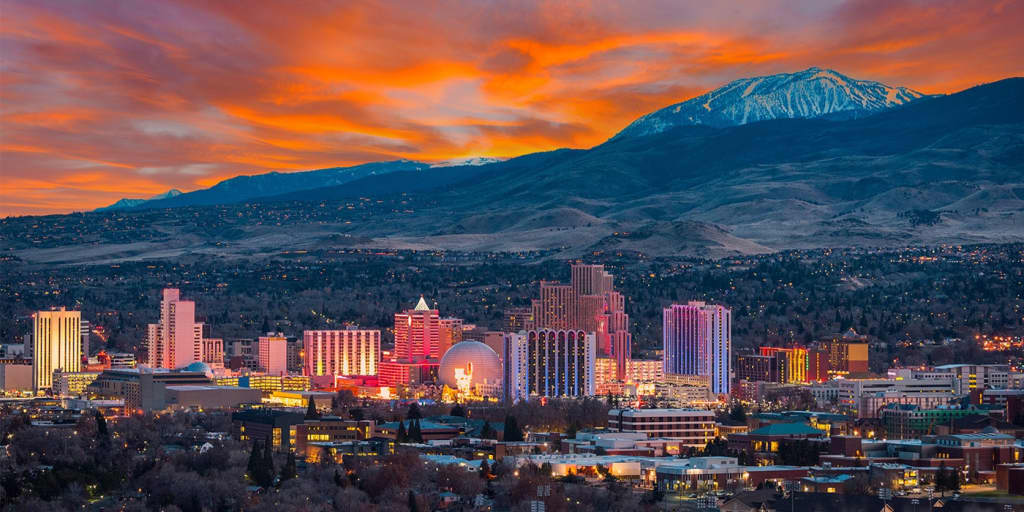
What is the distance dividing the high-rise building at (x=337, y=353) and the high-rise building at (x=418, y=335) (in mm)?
2093

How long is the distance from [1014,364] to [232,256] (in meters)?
105

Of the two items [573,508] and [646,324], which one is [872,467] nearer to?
[573,508]

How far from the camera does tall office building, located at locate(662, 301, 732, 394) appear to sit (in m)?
108

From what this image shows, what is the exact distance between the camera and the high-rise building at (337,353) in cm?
11638

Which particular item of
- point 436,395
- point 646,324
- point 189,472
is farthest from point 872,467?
point 646,324

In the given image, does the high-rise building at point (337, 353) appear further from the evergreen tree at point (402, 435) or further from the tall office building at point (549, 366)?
the evergreen tree at point (402, 435)

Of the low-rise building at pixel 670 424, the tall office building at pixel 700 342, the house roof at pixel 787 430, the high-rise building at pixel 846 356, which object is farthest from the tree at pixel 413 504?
the high-rise building at pixel 846 356

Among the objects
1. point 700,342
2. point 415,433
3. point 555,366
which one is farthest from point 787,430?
point 700,342

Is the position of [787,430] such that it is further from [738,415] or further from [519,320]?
[519,320]

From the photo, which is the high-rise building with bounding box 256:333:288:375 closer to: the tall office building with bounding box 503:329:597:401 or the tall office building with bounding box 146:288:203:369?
the tall office building with bounding box 146:288:203:369

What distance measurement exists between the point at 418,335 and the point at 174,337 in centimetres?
1468

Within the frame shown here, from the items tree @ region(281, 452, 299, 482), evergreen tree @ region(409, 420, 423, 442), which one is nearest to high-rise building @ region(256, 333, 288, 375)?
evergreen tree @ region(409, 420, 423, 442)

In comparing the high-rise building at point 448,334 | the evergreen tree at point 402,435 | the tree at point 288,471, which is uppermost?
the high-rise building at point 448,334

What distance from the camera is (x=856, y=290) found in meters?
144
